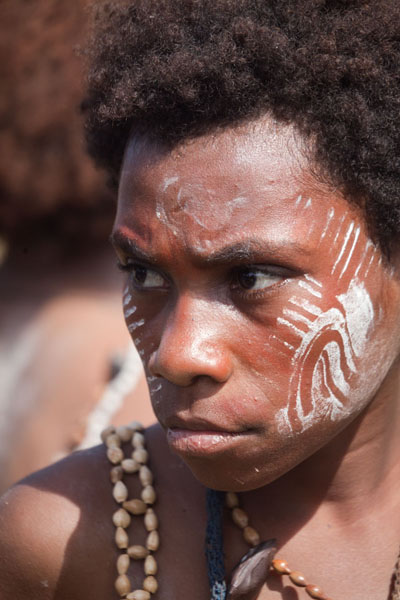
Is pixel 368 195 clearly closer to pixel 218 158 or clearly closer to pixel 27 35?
pixel 218 158

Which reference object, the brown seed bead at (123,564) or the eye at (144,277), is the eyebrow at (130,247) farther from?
the brown seed bead at (123,564)

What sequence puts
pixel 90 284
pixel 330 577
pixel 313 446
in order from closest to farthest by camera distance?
pixel 313 446 < pixel 330 577 < pixel 90 284

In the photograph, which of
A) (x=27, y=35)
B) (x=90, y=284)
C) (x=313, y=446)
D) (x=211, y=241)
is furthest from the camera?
(x=90, y=284)

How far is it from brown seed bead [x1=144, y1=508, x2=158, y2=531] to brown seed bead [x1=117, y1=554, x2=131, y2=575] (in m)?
0.08

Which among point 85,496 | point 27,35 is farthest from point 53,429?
point 27,35

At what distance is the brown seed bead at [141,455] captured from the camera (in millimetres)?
2117

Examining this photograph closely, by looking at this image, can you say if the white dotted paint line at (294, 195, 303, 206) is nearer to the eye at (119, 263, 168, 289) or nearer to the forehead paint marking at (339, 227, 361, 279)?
the forehead paint marking at (339, 227, 361, 279)

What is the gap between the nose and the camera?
1670 millimetres

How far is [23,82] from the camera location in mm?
3939

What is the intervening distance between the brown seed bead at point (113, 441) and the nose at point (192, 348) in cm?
48

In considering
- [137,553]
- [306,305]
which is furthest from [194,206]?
[137,553]

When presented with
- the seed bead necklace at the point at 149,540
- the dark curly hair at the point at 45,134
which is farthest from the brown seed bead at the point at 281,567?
the dark curly hair at the point at 45,134

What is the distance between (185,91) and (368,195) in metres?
0.43

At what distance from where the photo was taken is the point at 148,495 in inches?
80.2
